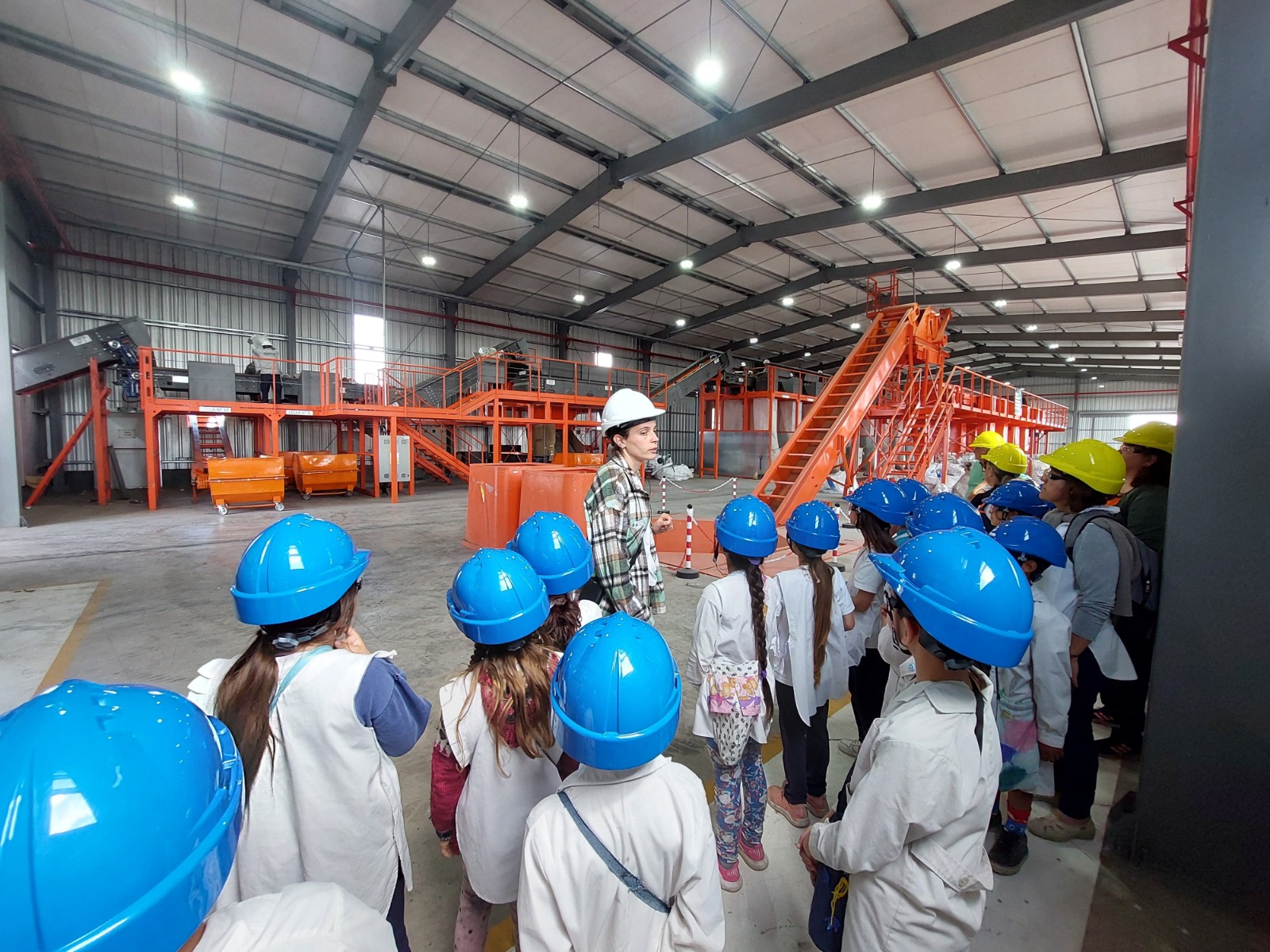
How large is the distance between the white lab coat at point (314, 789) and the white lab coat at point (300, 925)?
62 centimetres

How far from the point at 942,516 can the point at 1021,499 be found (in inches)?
29.5

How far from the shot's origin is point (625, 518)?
8.44ft

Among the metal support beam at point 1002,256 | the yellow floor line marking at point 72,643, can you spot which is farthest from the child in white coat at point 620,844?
the metal support beam at point 1002,256

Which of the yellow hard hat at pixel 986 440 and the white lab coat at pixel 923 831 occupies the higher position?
the yellow hard hat at pixel 986 440

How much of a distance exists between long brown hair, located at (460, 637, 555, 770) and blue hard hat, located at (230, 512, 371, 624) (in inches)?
18.7

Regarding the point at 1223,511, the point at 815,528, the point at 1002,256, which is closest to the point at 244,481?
the point at 815,528

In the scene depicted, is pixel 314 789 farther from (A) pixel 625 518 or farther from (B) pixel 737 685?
(A) pixel 625 518

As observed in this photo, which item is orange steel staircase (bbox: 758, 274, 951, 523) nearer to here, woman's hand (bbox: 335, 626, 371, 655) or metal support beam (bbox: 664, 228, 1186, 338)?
woman's hand (bbox: 335, 626, 371, 655)

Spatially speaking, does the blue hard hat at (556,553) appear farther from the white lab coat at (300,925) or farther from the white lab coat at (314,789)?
the white lab coat at (300,925)

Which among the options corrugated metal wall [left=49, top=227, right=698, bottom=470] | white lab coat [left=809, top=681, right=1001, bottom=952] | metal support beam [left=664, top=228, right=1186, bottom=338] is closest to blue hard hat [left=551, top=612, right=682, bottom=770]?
white lab coat [left=809, top=681, right=1001, bottom=952]

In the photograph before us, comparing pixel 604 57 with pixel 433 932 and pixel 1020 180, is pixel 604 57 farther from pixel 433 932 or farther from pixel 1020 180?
pixel 433 932

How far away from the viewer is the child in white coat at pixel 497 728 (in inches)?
59.4

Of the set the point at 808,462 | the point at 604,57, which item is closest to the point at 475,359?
the point at 604,57

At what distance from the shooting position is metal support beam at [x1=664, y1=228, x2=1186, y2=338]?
1291cm
